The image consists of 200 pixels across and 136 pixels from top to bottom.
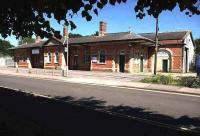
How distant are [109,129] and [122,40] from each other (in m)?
34.5

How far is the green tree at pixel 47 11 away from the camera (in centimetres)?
642

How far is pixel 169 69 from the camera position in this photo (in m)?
49.5

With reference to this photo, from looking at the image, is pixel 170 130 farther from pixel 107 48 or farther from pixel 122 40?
pixel 107 48

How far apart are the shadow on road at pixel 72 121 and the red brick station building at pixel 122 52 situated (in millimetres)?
29658

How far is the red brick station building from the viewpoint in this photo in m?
43.8

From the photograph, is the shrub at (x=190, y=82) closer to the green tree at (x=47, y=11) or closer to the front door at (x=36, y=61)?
the green tree at (x=47, y=11)

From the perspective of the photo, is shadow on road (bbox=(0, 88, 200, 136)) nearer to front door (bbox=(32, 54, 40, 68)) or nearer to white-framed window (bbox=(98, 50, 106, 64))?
white-framed window (bbox=(98, 50, 106, 64))

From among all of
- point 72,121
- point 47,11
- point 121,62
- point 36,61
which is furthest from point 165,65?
point 47,11

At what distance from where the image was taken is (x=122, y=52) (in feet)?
144

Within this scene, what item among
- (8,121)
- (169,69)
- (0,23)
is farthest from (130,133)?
(169,69)

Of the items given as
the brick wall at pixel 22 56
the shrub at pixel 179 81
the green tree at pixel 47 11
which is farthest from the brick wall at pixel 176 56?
the green tree at pixel 47 11

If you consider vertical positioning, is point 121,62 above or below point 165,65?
above

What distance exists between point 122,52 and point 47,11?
36551 mm

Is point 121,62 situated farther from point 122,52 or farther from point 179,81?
point 179,81
